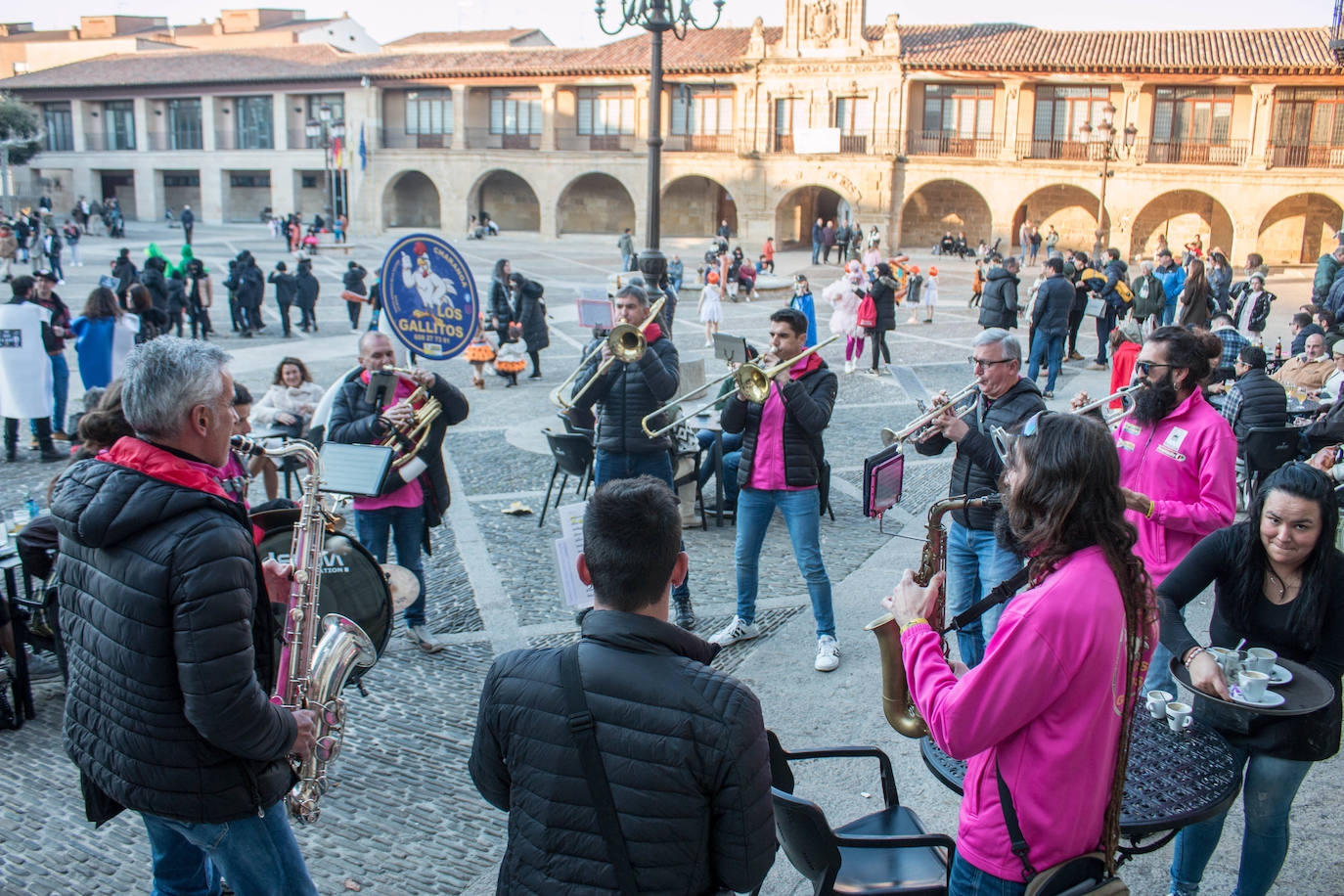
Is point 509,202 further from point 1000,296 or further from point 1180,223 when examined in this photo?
point 1000,296

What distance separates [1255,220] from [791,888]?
33031mm

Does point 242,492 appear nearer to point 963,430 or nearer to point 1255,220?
point 963,430

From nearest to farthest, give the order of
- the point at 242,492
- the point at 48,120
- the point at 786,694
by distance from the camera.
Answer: the point at 786,694
the point at 242,492
the point at 48,120

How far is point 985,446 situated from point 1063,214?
3426cm

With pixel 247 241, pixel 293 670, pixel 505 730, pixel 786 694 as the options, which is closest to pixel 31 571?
pixel 293 670

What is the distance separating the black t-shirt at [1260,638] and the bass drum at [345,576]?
3143 mm

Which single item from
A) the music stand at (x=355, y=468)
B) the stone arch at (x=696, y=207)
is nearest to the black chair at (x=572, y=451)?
the music stand at (x=355, y=468)

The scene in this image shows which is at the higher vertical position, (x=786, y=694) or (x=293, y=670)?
(x=293, y=670)

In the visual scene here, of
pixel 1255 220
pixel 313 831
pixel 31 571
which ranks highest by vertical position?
pixel 1255 220

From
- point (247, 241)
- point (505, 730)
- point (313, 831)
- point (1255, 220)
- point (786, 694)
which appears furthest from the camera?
point (247, 241)

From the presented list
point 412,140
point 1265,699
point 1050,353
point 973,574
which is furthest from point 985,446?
point 412,140

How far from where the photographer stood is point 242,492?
589 centimetres

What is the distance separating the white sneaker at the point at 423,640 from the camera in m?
5.68

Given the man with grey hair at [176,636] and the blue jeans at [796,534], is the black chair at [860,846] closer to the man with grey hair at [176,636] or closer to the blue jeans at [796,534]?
the man with grey hair at [176,636]
